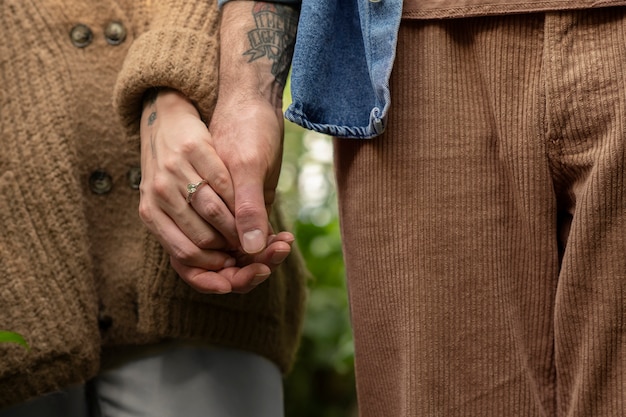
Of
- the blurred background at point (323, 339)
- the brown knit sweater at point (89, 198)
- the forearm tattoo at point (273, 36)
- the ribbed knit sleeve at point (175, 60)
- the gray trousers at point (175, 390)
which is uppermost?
the forearm tattoo at point (273, 36)

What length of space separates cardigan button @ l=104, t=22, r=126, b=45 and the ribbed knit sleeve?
0.10 metres

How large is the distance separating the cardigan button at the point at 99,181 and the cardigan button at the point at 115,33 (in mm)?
204

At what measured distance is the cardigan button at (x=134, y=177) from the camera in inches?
55.7

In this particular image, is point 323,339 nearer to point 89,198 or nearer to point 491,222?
point 89,198

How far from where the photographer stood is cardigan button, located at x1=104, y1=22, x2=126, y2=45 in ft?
4.74

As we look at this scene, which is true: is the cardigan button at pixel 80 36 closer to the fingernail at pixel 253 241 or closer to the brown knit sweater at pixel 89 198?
the brown knit sweater at pixel 89 198

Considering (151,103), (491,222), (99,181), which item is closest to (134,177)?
(99,181)

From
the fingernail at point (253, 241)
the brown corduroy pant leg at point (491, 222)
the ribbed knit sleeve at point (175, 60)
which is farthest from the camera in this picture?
the ribbed knit sleeve at point (175, 60)

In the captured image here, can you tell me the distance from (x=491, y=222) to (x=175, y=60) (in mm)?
476

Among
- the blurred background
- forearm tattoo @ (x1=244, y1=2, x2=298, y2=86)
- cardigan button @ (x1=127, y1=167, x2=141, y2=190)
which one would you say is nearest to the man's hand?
forearm tattoo @ (x1=244, y1=2, x2=298, y2=86)

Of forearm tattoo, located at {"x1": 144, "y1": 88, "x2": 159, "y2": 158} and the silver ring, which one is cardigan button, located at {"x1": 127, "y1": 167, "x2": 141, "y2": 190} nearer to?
forearm tattoo, located at {"x1": 144, "y1": 88, "x2": 159, "y2": 158}

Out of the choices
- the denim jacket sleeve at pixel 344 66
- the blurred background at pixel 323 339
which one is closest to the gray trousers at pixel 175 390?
the denim jacket sleeve at pixel 344 66

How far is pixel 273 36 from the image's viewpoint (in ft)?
4.14

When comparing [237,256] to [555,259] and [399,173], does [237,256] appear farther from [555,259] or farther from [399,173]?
[555,259]
